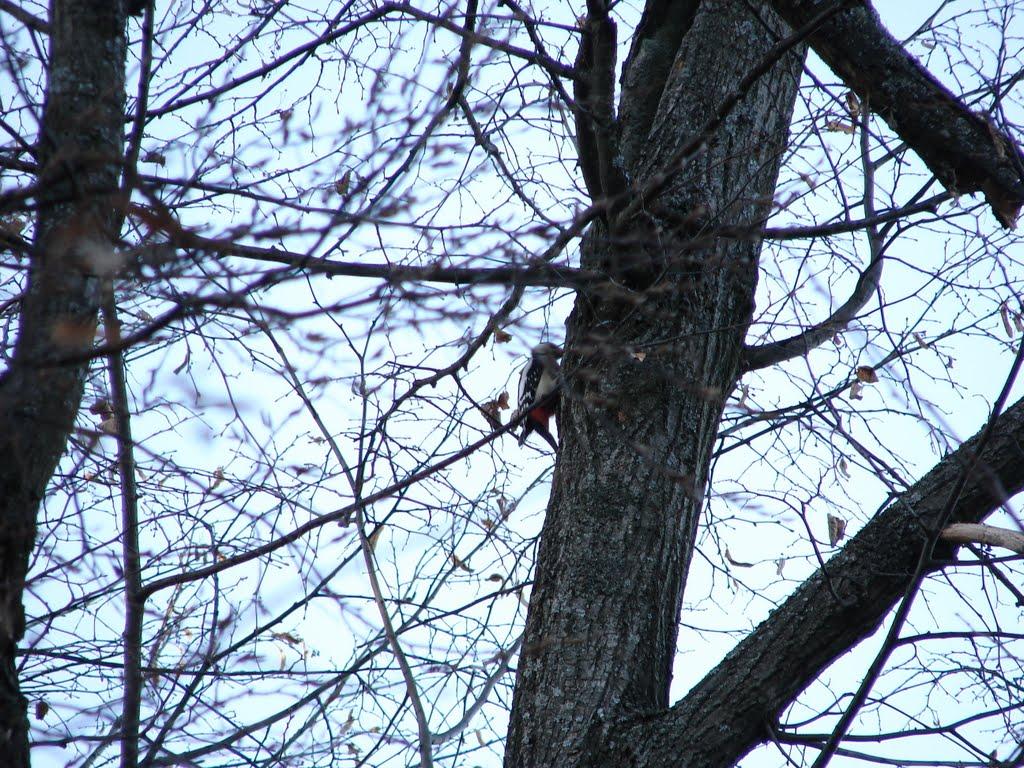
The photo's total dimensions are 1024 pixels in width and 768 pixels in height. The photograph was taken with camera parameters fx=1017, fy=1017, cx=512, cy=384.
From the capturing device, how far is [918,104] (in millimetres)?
2959

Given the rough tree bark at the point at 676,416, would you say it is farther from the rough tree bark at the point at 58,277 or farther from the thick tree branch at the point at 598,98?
the rough tree bark at the point at 58,277

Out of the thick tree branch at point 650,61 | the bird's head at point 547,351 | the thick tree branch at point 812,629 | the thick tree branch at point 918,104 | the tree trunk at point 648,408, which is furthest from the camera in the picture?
the thick tree branch at point 650,61

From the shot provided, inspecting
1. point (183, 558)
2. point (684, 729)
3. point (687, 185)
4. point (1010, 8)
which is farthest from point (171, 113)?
point (1010, 8)

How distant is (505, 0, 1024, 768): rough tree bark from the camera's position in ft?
8.25

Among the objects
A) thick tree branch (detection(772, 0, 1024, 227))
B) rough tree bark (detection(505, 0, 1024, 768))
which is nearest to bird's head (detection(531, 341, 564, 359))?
rough tree bark (detection(505, 0, 1024, 768))

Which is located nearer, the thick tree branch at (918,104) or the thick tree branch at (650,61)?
the thick tree branch at (918,104)

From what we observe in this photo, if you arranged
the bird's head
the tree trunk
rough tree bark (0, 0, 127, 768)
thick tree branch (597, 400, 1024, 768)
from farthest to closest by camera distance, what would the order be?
the tree trunk < thick tree branch (597, 400, 1024, 768) < the bird's head < rough tree bark (0, 0, 127, 768)

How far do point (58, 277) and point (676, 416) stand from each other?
1.88m

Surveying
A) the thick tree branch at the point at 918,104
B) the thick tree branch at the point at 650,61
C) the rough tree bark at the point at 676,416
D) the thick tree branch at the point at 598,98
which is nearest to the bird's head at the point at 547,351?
the rough tree bark at the point at 676,416

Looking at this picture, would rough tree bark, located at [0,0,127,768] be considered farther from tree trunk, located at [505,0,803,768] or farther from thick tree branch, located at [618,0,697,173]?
thick tree branch, located at [618,0,697,173]

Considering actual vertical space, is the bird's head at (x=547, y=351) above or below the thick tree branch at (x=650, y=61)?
below

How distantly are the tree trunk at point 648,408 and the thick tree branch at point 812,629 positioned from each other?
14cm

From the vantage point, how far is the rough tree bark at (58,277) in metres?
1.49

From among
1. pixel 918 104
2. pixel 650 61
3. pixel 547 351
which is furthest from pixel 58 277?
pixel 650 61
